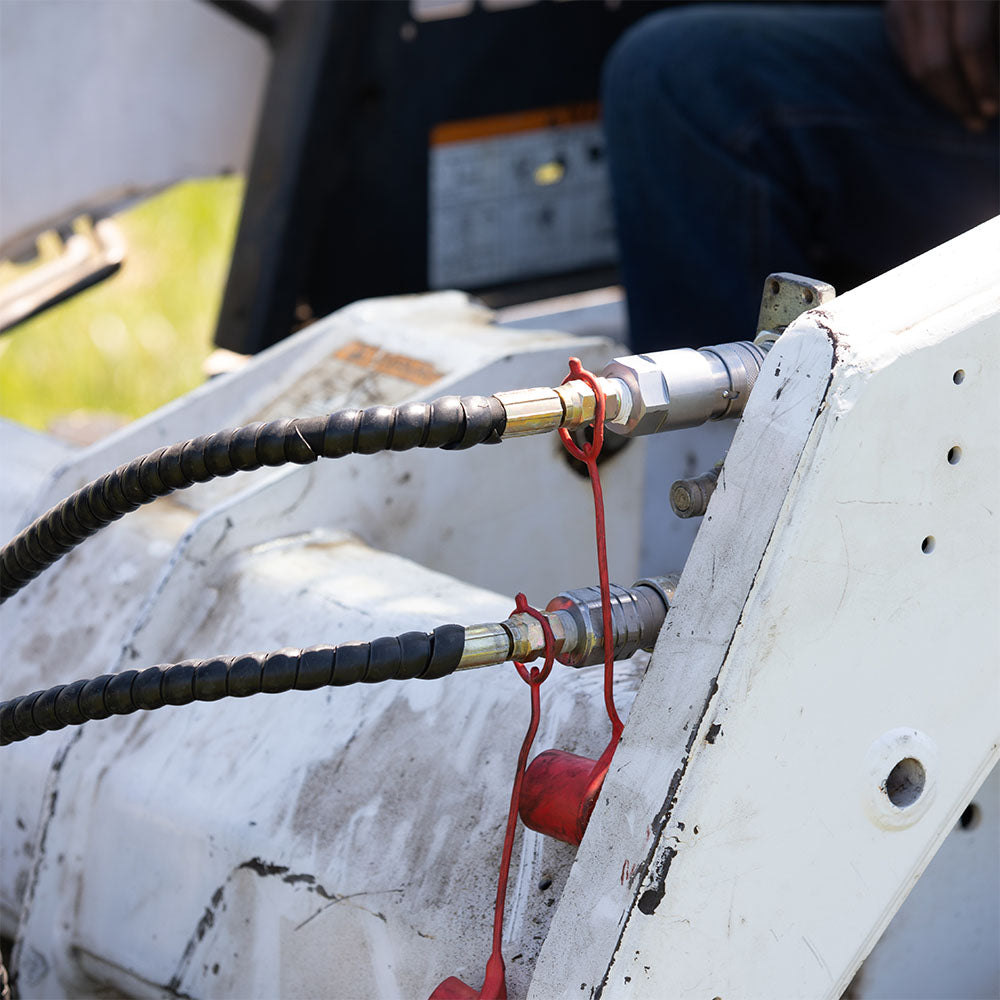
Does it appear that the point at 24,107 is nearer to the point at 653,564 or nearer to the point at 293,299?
the point at 293,299

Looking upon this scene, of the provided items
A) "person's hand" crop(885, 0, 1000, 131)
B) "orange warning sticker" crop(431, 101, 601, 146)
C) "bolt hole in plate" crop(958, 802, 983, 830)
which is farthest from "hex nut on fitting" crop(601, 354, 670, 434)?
"orange warning sticker" crop(431, 101, 601, 146)

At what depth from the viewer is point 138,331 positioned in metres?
3.14

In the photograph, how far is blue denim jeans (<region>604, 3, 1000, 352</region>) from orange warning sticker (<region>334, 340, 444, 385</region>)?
0.54 m

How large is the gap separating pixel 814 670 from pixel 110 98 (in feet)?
3.97

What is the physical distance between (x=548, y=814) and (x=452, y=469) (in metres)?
0.44

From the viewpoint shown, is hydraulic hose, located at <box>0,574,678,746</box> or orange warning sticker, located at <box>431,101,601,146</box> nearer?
hydraulic hose, located at <box>0,574,678,746</box>

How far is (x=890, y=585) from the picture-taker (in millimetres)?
616

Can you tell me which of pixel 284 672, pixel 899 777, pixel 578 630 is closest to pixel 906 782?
pixel 899 777

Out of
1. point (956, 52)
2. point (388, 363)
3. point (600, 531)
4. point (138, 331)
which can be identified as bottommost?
point (138, 331)

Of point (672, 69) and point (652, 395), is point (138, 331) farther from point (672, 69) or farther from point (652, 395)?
point (652, 395)

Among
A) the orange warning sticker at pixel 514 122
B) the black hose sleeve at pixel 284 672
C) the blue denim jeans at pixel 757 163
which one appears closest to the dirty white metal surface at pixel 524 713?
the black hose sleeve at pixel 284 672

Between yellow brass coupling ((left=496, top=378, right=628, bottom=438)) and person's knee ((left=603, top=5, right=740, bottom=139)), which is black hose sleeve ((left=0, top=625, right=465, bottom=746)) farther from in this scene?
person's knee ((left=603, top=5, right=740, bottom=139))

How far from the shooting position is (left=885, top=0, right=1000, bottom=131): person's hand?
150cm

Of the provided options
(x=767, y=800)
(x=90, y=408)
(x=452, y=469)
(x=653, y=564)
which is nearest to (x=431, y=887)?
(x=767, y=800)
